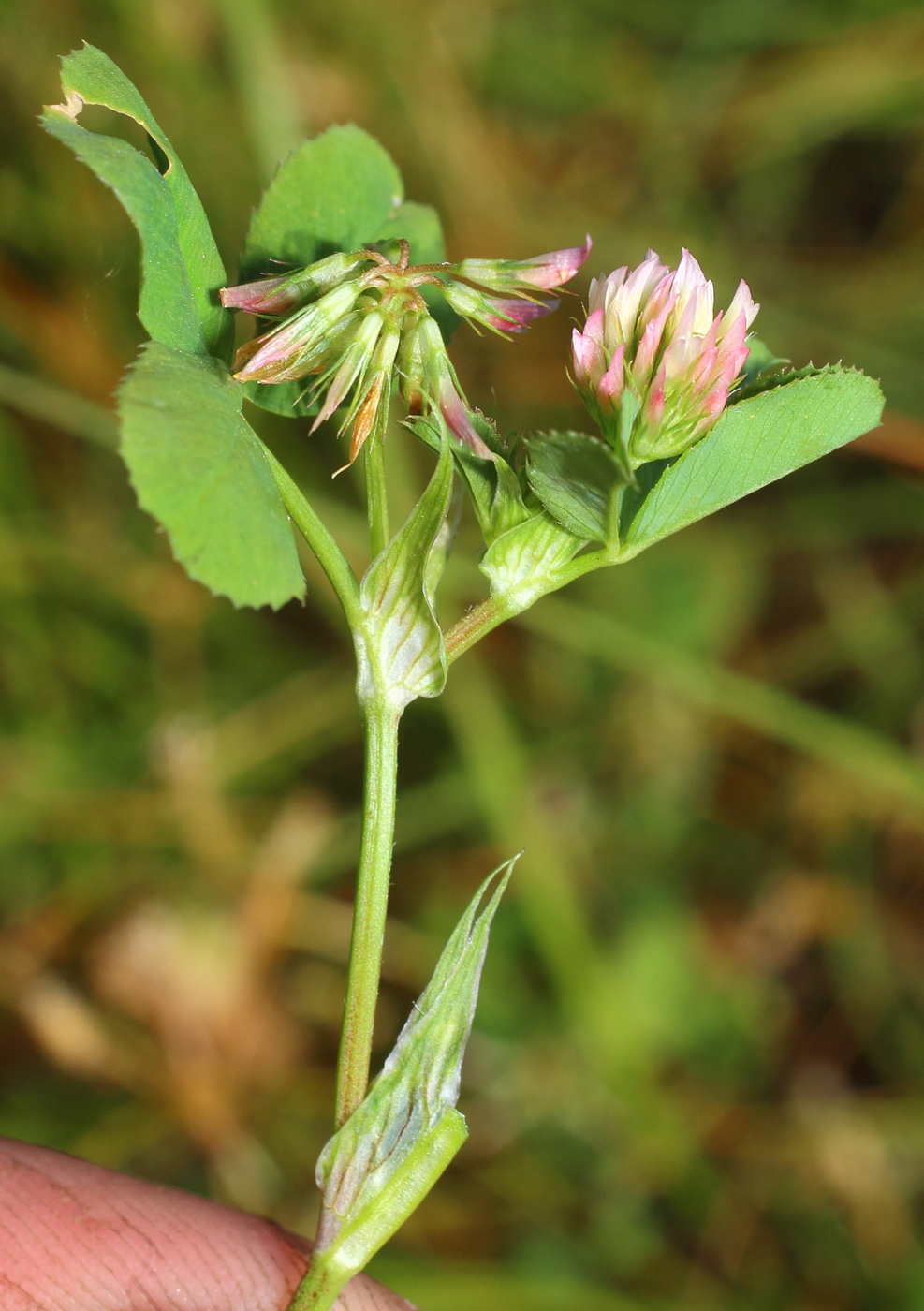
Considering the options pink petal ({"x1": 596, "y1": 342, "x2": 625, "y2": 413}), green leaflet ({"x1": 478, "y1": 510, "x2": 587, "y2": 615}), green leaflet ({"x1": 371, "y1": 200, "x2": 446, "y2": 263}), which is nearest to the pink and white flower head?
pink petal ({"x1": 596, "y1": 342, "x2": 625, "y2": 413})

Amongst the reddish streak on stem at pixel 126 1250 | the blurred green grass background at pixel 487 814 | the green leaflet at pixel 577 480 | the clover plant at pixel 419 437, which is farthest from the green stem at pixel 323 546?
the blurred green grass background at pixel 487 814

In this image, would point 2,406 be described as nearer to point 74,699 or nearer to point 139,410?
point 74,699

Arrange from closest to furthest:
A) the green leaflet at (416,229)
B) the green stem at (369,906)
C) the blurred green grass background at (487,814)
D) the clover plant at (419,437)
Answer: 1. the clover plant at (419,437)
2. the green stem at (369,906)
3. the green leaflet at (416,229)
4. the blurred green grass background at (487,814)

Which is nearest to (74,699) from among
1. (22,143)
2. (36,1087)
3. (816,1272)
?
(36,1087)

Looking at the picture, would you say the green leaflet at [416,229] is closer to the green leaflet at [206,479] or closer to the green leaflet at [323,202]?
the green leaflet at [323,202]

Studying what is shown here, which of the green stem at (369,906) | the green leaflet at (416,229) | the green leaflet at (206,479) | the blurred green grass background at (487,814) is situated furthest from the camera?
the blurred green grass background at (487,814)

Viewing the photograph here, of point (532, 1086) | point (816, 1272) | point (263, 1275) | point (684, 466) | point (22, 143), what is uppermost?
point (22, 143)

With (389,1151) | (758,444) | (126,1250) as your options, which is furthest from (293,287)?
(126,1250)
